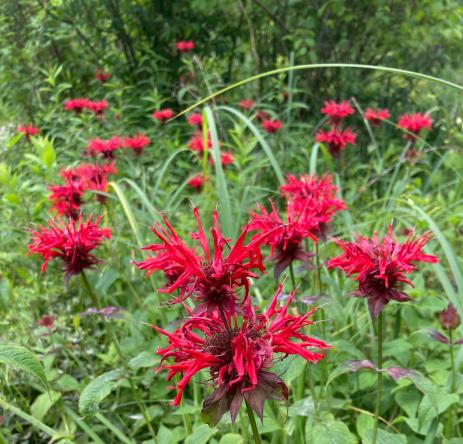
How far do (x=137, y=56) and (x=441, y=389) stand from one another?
393 cm

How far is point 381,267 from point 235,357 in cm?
46

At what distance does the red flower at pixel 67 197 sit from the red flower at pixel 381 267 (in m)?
1.21

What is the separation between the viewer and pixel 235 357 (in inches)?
30.3

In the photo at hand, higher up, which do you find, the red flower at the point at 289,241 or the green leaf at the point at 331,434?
the red flower at the point at 289,241

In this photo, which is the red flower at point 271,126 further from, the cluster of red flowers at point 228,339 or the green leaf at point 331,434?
the cluster of red flowers at point 228,339

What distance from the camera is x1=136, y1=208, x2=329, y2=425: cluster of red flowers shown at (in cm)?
78

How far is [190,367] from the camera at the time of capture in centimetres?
78

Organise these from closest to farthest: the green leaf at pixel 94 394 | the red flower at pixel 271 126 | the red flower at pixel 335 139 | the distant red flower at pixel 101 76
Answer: the green leaf at pixel 94 394
the red flower at pixel 335 139
the red flower at pixel 271 126
the distant red flower at pixel 101 76

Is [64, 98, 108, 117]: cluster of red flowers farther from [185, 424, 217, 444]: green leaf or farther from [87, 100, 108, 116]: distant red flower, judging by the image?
[185, 424, 217, 444]: green leaf

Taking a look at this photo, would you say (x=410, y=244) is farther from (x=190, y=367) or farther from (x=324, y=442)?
(x=190, y=367)

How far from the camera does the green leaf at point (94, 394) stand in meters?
1.24

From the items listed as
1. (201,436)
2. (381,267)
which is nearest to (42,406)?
(201,436)

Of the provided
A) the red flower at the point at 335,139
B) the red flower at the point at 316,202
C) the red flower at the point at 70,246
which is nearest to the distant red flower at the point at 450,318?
the red flower at the point at 316,202

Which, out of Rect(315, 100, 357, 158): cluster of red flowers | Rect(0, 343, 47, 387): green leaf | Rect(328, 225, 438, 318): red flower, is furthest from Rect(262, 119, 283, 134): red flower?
Rect(0, 343, 47, 387): green leaf
